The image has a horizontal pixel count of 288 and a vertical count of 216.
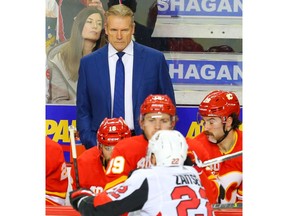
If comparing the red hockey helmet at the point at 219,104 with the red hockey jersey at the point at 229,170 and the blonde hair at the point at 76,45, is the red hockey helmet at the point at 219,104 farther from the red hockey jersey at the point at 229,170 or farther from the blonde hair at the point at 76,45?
the blonde hair at the point at 76,45

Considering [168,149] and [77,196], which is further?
[77,196]

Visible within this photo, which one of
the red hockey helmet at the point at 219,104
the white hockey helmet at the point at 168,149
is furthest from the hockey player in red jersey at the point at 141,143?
the white hockey helmet at the point at 168,149

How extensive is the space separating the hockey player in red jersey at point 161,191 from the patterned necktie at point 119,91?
22.7 inches

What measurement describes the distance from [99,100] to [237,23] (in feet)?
2.25

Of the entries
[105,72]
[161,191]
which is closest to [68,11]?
[105,72]

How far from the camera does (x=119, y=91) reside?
14.5ft

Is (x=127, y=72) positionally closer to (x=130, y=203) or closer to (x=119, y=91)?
(x=119, y=91)

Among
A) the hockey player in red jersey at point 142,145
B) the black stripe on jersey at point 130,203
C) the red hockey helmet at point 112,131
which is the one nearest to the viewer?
the black stripe on jersey at point 130,203

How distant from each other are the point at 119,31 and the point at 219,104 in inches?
21.4

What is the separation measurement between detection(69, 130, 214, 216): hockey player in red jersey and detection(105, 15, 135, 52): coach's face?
2.38ft

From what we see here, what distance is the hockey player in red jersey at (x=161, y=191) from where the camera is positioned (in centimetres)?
373

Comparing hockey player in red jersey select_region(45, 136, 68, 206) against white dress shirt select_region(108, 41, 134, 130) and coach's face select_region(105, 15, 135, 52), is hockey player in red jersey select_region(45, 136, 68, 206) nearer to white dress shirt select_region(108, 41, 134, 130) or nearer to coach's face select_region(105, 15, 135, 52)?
white dress shirt select_region(108, 41, 134, 130)

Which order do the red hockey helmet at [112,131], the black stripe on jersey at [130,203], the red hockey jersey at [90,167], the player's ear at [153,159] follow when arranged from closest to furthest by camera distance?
1. the black stripe on jersey at [130,203]
2. the player's ear at [153,159]
3. the red hockey helmet at [112,131]
4. the red hockey jersey at [90,167]

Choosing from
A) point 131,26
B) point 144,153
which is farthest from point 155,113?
point 131,26
